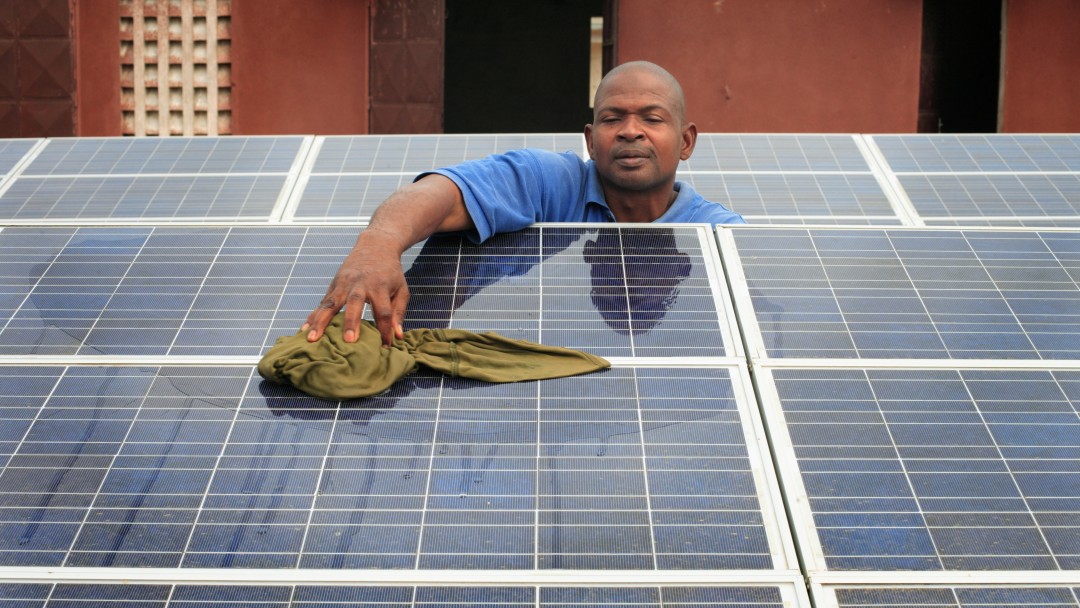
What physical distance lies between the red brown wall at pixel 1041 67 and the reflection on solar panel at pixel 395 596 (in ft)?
30.5

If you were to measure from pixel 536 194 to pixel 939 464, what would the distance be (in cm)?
159

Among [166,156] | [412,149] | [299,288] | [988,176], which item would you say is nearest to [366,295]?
[299,288]

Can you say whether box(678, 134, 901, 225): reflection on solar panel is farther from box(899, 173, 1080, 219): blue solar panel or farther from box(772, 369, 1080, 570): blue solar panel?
box(772, 369, 1080, 570): blue solar panel

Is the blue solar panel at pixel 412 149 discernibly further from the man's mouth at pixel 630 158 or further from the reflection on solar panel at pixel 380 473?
the reflection on solar panel at pixel 380 473

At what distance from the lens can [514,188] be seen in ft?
11.7

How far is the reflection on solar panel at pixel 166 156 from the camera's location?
16.8ft

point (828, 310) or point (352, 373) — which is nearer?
point (352, 373)

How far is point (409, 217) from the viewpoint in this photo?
3.16m

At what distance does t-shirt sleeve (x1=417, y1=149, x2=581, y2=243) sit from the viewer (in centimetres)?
336

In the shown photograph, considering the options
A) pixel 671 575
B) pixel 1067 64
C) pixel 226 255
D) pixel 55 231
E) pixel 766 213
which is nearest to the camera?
pixel 671 575

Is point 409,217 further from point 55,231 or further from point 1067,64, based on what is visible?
point 1067,64

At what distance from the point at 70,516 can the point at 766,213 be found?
11.1 ft

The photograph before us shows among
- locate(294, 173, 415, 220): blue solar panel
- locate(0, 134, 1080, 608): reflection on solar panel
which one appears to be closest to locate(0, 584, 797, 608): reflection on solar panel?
locate(0, 134, 1080, 608): reflection on solar panel

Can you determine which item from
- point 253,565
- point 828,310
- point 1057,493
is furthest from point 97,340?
point 1057,493
